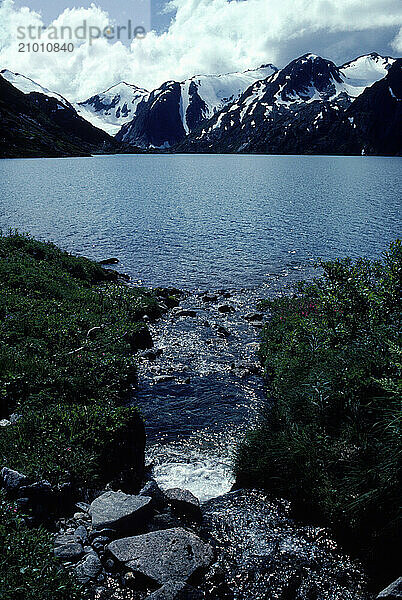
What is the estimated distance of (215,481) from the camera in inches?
572

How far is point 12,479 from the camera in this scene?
10.8 m

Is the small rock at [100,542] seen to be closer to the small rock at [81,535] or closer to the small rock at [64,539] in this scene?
the small rock at [81,535]

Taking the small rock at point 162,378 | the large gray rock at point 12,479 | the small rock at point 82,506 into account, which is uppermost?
the large gray rock at point 12,479

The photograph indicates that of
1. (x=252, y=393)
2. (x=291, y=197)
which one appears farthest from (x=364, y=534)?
→ (x=291, y=197)

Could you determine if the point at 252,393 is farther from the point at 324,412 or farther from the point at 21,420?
the point at 21,420

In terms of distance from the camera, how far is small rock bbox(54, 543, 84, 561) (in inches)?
373

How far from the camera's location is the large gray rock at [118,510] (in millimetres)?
10711

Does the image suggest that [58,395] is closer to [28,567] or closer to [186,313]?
[28,567]

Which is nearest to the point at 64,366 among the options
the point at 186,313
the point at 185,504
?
the point at 185,504

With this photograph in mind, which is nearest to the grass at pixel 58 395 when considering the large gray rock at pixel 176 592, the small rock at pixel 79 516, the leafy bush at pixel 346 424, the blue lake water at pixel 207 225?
the small rock at pixel 79 516

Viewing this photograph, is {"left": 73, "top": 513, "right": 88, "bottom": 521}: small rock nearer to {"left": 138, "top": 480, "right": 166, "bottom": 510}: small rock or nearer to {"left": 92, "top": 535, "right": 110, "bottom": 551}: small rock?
Result: {"left": 92, "top": 535, "right": 110, "bottom": 551}: small rock

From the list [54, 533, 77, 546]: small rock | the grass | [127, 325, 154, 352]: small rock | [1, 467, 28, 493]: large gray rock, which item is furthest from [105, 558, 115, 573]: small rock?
[127, 325, 154, 352]: small rock

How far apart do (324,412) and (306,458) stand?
1713mm

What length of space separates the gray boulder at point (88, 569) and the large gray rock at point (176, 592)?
1.30 metres
